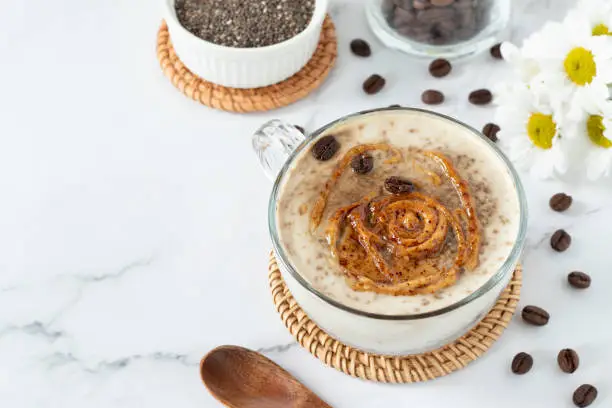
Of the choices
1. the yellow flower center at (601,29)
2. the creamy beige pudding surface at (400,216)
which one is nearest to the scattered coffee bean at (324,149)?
the creamy beige pudding surface at (400,216)

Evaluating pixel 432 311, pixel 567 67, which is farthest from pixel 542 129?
pixel 432 311

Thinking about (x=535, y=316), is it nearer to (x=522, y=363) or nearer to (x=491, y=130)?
(x=522, y=363)

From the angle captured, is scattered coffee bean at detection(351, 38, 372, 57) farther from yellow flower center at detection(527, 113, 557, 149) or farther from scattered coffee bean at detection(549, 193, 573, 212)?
scattered coffee bean at detection(549, 193, 573, 212)

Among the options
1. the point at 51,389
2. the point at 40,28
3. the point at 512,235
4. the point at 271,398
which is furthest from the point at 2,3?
the point at 512,235

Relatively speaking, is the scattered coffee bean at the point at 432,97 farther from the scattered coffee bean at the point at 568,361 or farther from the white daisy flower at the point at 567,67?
the scattered coffee bean at the point at 568,361

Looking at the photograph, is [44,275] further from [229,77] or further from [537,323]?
[537,323]

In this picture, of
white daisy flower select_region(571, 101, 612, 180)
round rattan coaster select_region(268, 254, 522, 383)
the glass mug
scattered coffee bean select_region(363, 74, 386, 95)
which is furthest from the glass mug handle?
white daisy flower select_region(571, 101, 612, 180)
